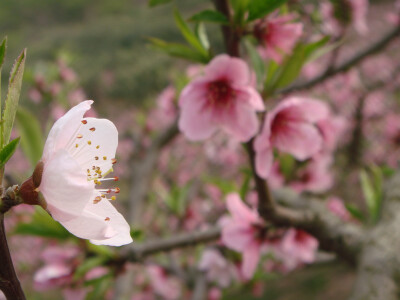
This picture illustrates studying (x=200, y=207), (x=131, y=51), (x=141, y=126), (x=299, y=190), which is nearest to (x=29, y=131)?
(x=299, y=190)

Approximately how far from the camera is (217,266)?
5.45 feet

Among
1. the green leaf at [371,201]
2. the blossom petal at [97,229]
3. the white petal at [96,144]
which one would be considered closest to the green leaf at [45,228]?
the white petal at [96,144]

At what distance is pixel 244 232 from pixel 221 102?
34cm

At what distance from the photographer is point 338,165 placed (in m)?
4.38

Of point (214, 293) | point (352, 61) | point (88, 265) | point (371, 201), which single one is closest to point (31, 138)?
point (88, 265)

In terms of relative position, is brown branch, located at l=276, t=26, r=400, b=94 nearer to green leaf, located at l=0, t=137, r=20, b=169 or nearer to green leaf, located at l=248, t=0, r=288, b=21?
green leaf, located at l=248, t=0, r=288, b=21

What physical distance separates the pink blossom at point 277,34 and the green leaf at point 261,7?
0.33 feet

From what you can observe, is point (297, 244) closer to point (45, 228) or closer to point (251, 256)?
point (251, 256)

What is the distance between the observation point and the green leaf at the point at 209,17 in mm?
643

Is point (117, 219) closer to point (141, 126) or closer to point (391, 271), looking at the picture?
point (391, 271)

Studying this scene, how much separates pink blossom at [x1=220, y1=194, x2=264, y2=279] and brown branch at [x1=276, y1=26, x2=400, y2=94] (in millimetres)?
858

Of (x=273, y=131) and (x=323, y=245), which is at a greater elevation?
(x=273, y=131)

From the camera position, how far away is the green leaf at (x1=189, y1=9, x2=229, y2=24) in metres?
0.64

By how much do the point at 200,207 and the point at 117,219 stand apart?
2.71 metres
